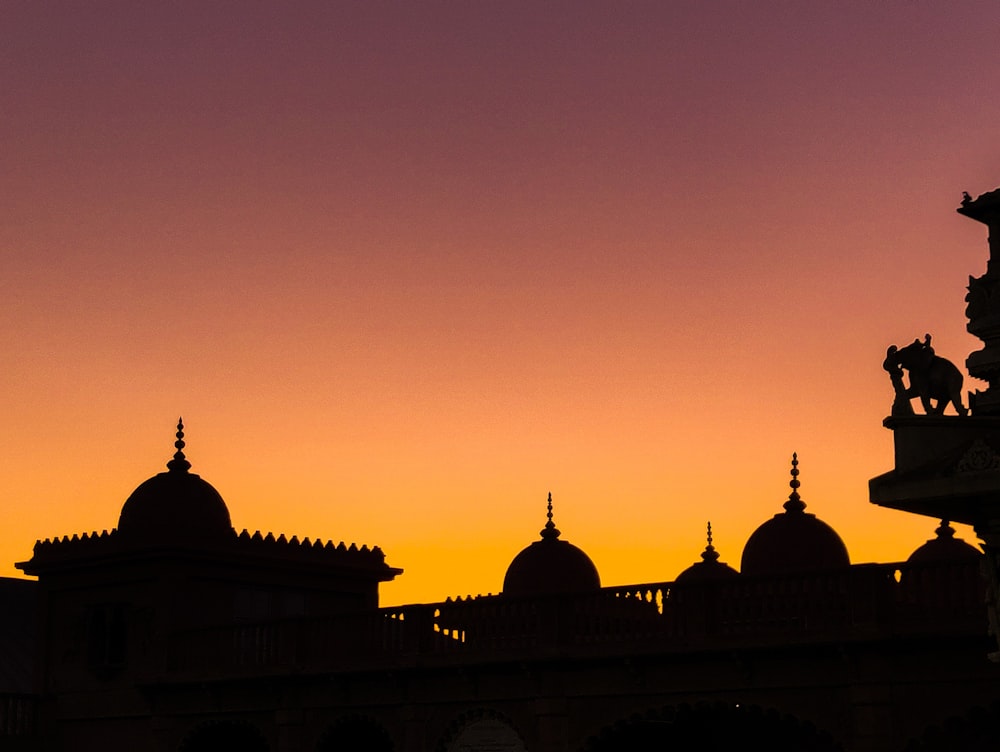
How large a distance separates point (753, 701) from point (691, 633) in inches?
49.5

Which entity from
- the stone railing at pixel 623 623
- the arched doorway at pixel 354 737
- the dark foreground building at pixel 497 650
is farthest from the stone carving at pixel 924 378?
the arched doorway at pixel 354 737

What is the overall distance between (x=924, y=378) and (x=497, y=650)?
40.0ft

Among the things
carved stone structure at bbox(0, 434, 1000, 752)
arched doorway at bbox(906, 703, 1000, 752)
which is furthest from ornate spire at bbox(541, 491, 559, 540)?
arched doorway at bbox(906, 703, 1000, 752)

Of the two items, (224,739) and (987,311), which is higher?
(987,311)

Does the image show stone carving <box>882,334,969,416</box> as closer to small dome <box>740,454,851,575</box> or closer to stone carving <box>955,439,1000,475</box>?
stone carving <box>955,439,1000,475</box>

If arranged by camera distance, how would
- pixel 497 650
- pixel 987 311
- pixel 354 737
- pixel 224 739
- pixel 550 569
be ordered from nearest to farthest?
pixel 987 311 → pixel 497 650 → pixel 354 737 → pixel 224 739 → pixel 550 569

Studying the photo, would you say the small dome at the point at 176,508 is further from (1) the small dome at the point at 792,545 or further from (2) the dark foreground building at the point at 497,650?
(1) the small dome at the point at 792,545

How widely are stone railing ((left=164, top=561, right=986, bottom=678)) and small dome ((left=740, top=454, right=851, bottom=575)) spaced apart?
890cm

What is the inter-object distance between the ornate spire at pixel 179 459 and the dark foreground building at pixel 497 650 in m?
0.04

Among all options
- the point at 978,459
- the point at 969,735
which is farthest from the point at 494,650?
the point at 978,459

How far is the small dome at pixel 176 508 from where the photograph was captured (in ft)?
110

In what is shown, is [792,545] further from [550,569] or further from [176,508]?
[176,508]

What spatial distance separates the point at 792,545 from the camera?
35.2m

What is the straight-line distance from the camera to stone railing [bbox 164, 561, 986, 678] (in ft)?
75.1
